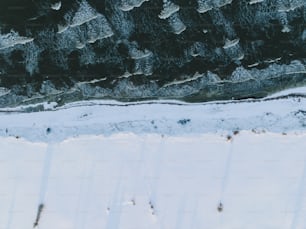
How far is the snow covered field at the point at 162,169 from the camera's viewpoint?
2.72m

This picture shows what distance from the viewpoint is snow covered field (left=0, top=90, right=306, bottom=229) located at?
2.72 m

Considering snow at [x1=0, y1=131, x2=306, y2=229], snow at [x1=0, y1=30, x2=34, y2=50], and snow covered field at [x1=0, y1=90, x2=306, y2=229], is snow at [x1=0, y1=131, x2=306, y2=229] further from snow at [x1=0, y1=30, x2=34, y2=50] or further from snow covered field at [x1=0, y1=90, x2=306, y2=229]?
snow at [x1=0, y1=30, x2=34, y2=50]

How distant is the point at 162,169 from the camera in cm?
274

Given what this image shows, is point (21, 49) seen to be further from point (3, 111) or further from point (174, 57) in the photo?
point (174, 57)

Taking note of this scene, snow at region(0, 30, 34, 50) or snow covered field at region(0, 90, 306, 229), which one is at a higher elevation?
snow at region(0, 30, 34, 50)

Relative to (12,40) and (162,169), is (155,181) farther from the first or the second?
(12,40)

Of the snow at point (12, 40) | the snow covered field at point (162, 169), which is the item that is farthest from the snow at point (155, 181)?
the snow at point (12, 40)

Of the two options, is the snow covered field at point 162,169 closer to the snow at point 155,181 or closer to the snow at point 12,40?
the snow at point 155,181

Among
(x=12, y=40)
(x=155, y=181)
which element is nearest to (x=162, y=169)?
(x=155, y=181)

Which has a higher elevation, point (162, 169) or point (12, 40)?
point (12, 40)

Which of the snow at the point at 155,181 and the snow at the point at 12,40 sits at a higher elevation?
the snow at the point at 12,40

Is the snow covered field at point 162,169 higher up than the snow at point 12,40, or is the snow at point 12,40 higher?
the snow at point 12,40

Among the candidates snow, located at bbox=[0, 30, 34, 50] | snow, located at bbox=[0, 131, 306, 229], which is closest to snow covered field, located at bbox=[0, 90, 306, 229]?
snow, located at bbox=[0, 131, 306, 229]

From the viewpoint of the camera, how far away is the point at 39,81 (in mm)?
2803
